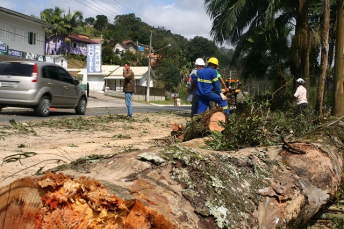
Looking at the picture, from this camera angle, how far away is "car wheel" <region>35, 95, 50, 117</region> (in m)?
12.7

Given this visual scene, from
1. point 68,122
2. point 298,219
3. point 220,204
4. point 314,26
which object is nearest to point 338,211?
point 298,219

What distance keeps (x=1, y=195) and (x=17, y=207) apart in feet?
0.41

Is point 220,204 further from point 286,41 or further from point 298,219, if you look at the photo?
point 286,41

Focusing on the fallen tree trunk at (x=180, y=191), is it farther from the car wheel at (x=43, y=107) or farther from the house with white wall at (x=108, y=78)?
the house with white wall at (x=108, y=78)

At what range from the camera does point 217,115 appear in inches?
259

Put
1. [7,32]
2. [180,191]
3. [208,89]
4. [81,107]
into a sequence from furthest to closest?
[7,32]
[81,107]
[208,89]
[180,191]

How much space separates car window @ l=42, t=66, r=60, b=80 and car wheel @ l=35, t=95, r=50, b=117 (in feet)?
2.31

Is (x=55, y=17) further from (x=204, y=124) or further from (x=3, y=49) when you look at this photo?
(x=204, y=124)

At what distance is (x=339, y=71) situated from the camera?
9516mm

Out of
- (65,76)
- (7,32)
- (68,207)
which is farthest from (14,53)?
(68,207)

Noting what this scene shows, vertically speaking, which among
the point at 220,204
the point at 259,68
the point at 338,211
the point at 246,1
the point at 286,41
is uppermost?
the point at 246,1

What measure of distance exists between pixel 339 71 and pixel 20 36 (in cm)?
2972

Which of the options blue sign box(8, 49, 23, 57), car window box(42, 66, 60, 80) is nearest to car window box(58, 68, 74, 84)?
car window box(42, 66, 60, 80)

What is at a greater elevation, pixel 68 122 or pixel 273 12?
pixel 273 12
